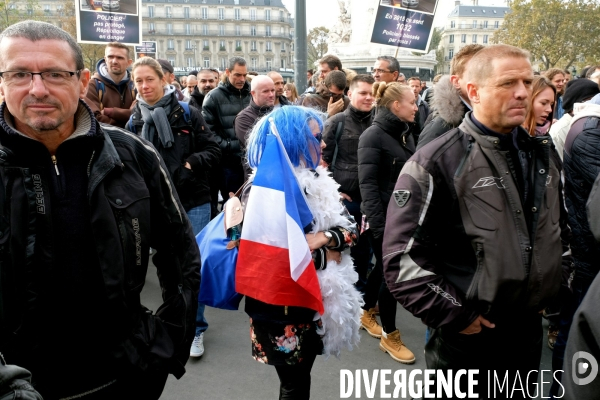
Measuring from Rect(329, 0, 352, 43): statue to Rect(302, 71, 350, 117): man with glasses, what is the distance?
73.6 feet

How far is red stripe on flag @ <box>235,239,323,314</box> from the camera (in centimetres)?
232

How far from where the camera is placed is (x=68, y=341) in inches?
69.2

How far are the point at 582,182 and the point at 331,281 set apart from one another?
5.53ft

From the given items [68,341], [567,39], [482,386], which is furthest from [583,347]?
[567,39]

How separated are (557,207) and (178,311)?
1.71 meters

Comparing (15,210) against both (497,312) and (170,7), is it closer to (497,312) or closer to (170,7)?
(497,312)

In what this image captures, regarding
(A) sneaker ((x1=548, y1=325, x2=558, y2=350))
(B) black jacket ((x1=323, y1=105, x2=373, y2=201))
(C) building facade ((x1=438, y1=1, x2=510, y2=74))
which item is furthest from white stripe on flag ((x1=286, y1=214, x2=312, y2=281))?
(C) building facade ((x1=438, y1=1, x2=510, y2=74))

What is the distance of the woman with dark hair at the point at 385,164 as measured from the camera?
3.84 meters

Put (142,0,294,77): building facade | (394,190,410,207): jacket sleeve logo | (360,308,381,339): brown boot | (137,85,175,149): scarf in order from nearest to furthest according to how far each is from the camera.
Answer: (394,190,410,207): jacket sleeve logo < (137,85,175,149): scarf < (360,308,381,339): brown boot < (142,0,294,77): building facade

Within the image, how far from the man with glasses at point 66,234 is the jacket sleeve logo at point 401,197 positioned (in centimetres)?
105

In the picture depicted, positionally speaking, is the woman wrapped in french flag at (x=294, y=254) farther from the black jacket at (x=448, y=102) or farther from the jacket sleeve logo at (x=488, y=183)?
the black jacket at (x=448, y=102)

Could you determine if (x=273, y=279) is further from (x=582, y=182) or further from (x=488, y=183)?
(x=582, y=182)

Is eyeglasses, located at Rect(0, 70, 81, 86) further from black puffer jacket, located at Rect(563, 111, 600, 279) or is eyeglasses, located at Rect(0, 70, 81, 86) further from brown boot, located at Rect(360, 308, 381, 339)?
brown boot, located at Rect(360, 308, 381, 339)

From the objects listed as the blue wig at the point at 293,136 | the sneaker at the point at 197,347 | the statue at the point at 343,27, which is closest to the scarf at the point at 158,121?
the sneaker at the point at 197,347
